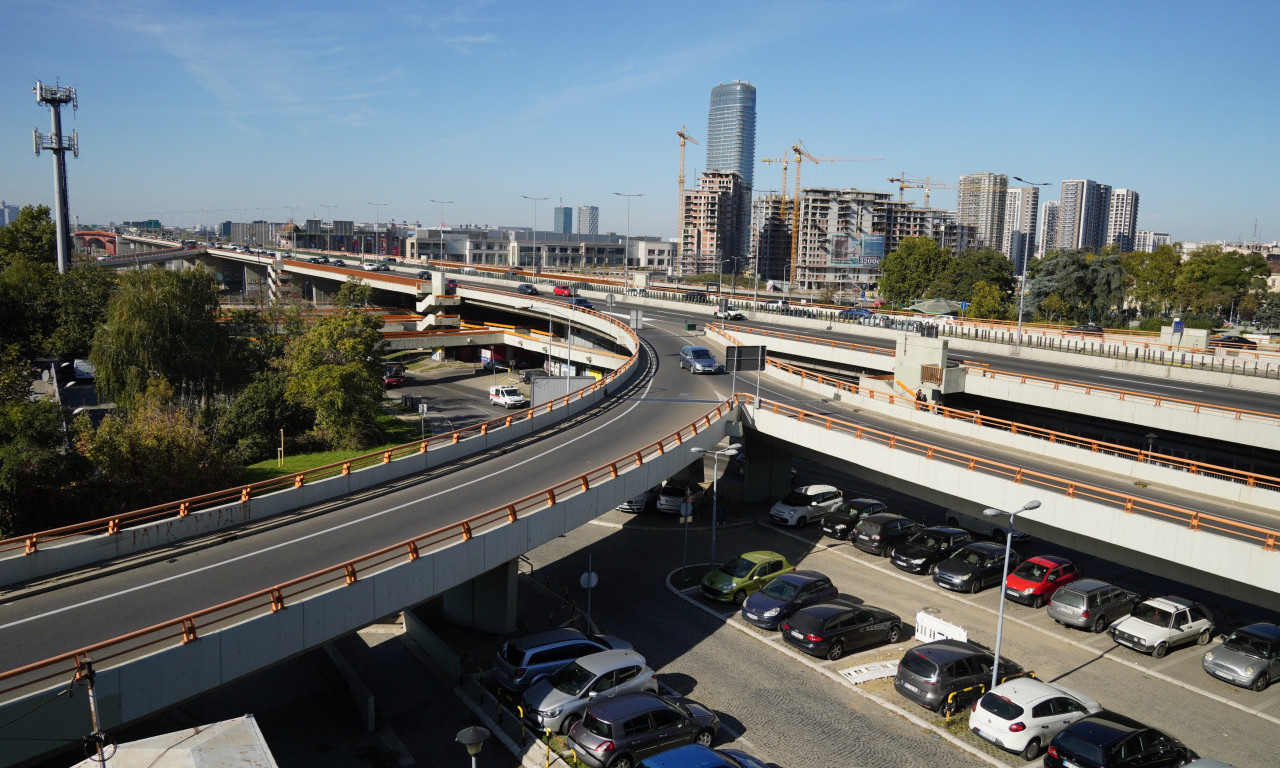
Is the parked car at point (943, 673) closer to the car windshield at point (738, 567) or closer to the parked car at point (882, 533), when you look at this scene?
the car windshield at point (738, 567)

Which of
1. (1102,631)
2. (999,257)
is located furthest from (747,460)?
(999,257)

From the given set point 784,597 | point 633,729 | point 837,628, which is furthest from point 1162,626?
point 633,729

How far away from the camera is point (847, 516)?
32750 mm

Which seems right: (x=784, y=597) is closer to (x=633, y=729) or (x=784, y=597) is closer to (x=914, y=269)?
(x=633, y=729)

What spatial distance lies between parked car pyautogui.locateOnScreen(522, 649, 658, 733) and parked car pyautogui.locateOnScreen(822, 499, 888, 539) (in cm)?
1507

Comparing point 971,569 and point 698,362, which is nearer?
point 971,569

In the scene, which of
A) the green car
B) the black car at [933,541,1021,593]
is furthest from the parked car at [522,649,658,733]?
the black car at [933,541,1021,593]

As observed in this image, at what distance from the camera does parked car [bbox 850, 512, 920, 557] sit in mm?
30328

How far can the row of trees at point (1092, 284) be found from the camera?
263ft

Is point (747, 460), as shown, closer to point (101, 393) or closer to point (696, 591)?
point (696, 591)

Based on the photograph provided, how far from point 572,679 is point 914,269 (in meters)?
96.1

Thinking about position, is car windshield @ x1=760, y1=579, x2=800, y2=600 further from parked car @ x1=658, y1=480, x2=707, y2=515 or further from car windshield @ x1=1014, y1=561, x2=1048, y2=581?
parked car @ x1=658, y1=480, x2=707, y2=515

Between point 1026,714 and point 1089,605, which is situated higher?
point 1026,714

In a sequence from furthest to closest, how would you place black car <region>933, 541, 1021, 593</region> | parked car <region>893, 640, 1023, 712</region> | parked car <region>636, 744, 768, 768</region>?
black car <region>933, 541, 1021, 593</region>, parked car <region>893, 640, 1023, 712</region>, parked car <region>636, 744, 768, 768</region>
